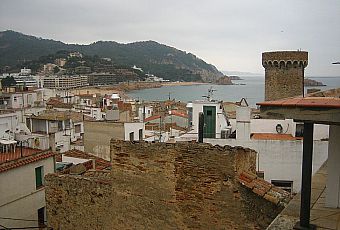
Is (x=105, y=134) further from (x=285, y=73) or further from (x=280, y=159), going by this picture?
(x=285, y=73)

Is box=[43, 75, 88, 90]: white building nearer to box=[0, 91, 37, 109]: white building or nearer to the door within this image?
box=[0, 91, 37, 109]: white building

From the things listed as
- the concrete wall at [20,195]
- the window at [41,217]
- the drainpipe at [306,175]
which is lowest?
the window at [41,217]

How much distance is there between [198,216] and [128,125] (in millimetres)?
18660

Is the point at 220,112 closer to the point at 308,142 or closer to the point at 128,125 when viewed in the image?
the point at 128,125

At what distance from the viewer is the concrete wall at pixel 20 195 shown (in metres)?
15.3

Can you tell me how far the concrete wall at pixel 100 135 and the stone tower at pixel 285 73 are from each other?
12438mm

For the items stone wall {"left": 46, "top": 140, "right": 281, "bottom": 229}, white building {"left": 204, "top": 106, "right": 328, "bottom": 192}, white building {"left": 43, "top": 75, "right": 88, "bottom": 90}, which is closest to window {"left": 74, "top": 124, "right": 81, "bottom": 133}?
white building {"left": 204, "top": 106, "right": 328, "bottom": 192}

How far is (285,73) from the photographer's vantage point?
30.6 meters

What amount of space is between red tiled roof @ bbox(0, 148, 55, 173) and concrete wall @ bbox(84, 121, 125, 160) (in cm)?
844

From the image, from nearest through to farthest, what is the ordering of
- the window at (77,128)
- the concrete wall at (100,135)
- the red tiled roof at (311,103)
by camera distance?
1. the red tiled roof at (311,103)
2. the concrete wall at (100,135)
3. the window at (77,128)

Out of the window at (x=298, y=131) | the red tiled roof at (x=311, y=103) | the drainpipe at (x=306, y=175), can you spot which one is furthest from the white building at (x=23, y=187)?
the red tiled roof at (x=311, y=103)

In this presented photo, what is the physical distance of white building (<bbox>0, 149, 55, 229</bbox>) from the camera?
15297mm

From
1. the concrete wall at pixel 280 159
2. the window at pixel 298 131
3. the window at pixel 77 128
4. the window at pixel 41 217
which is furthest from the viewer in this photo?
the window at pixel 77 128

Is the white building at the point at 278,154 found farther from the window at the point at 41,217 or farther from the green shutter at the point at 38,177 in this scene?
the window at the point at 41,217
